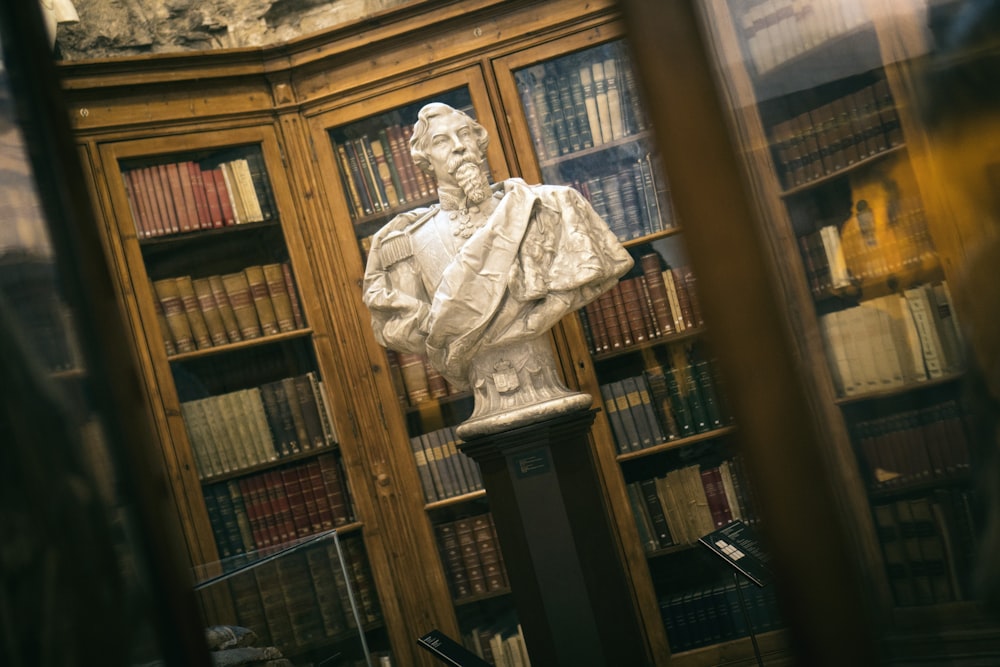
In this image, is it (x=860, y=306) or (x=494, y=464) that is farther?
(x=494, y=464)

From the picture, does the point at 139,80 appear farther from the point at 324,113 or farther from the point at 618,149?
the point at 618,149

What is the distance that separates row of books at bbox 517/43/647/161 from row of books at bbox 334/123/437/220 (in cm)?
49

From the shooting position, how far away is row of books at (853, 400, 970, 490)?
0.88 meters

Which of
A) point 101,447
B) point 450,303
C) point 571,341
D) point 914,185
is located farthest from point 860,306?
point 571,341

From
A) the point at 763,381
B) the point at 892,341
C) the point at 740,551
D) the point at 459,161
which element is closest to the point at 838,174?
the point at 892,341

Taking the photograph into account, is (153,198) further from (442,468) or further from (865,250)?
(865,250)

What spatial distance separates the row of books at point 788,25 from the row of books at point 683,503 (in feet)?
9.47

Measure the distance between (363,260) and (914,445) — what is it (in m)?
3.16

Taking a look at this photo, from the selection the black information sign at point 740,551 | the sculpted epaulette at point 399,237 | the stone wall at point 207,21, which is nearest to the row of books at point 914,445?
the black information sign at point 740,551

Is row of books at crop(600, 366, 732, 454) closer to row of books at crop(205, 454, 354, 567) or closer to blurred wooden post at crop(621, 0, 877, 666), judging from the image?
row of books at crop(205, 454, 354, 567)

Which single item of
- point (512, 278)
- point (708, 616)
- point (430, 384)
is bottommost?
point (708, 616)

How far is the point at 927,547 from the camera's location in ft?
2.97

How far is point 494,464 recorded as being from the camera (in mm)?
2891

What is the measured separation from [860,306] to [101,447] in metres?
0.78
